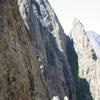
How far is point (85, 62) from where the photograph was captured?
12050cm

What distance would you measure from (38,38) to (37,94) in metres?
86.9

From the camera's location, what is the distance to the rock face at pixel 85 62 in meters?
114

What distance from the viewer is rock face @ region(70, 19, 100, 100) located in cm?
11381

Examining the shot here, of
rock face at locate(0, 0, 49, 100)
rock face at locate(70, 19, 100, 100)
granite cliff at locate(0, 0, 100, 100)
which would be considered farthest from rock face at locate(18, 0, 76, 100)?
rock face at locate(0, 0, 49, 100)

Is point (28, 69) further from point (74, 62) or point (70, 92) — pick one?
point (74, 62)

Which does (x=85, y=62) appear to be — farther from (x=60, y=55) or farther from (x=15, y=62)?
(x=15, y=62)

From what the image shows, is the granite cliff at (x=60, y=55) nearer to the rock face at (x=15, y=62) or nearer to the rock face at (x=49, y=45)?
the rock face at (x=49, y=45)

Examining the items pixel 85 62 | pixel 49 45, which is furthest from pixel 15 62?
pixel 85 62

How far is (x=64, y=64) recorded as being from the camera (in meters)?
116

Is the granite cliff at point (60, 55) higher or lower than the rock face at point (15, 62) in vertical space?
higher

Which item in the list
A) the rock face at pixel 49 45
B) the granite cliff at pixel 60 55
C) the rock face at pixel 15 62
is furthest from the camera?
the granite cliff at pixel 60 55

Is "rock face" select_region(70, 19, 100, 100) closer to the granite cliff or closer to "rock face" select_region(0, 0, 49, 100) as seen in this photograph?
the granite cliff

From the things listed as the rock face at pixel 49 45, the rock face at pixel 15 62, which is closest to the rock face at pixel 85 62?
the rock face at pixel 49 45

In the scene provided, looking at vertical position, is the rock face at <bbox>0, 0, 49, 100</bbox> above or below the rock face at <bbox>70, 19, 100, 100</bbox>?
below
